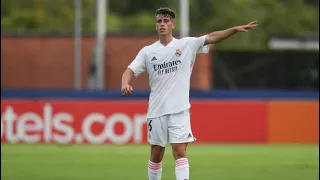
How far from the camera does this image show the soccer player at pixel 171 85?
12.4 m

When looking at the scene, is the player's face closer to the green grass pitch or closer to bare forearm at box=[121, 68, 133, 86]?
bare forearm at box=[121, 68, 133, 86]

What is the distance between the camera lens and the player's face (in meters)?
12.2

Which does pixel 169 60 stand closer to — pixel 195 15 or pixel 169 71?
pixel 169 71

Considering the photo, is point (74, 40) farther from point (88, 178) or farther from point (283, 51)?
point (88, 178)

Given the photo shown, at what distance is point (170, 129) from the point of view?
40.8 ft

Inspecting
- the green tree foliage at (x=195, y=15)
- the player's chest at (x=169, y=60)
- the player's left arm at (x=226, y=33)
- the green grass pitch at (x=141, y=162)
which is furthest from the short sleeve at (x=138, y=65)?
the green tree foliage at (x=195, y=15)

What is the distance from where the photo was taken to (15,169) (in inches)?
683

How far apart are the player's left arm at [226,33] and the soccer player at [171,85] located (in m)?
0.01

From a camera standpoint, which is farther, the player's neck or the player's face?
the player's neck

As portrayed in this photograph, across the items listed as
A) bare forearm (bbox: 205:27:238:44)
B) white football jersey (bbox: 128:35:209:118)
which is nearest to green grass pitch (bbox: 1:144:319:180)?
white football jersey (bbox: 128:35:209:118)

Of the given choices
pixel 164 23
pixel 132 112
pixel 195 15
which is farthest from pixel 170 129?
pixel 195 15

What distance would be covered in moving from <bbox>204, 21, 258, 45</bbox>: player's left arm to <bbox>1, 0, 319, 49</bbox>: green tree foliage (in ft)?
157

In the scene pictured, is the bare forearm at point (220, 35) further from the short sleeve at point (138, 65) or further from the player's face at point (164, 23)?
the short sleeve at point (138, 65)

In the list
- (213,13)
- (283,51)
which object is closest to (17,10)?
(213,13)
